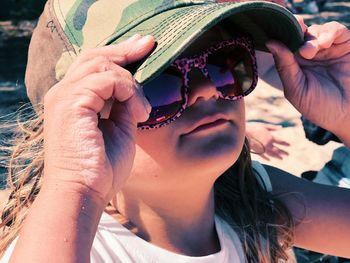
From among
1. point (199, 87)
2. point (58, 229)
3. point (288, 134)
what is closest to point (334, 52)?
point (199, 87)

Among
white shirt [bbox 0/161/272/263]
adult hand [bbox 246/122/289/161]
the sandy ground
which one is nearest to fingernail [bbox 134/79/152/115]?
white shirt [bbox 0/161/272/263]

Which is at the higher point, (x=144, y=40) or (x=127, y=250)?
(x=144, y=40)

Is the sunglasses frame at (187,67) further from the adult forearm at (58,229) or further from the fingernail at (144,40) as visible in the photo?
the adult forearm at (58,229)

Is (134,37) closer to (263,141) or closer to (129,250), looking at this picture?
(129,250)

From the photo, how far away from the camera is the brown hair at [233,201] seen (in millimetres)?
1617

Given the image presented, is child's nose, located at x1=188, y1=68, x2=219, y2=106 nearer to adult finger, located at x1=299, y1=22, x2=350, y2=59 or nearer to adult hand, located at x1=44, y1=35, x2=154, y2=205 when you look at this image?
adult hand, located at x1=44, y1=35, x2=154, y2=205

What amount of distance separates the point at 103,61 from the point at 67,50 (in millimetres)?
273

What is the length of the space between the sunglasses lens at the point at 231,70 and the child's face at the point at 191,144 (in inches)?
1.3

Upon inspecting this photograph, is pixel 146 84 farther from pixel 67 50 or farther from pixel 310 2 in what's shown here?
pixel 310 2

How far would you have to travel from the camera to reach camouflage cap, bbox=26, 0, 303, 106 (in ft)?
4.01

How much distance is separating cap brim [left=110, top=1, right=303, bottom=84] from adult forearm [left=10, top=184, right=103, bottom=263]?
0.30m

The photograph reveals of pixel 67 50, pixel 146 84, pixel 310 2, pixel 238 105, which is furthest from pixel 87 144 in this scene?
pixel 310 2

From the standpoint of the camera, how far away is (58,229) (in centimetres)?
113

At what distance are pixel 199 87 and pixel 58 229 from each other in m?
0.51
